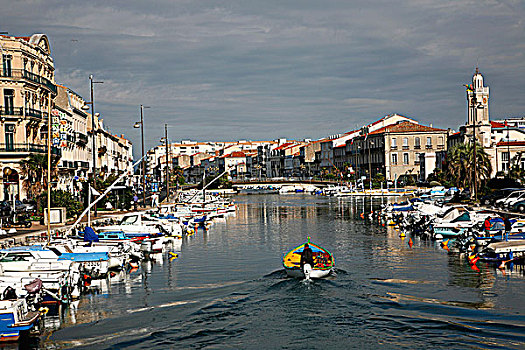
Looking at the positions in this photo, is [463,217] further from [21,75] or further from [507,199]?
[21,75]

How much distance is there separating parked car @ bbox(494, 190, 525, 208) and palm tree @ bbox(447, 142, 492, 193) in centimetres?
893

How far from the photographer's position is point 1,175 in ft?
211

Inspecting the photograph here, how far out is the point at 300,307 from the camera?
2953 centimetres

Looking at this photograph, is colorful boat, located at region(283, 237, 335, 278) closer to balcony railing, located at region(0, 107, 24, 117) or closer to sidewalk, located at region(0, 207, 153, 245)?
sidewalk, located at region(0, 207, 153, 245)

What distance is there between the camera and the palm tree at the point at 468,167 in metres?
86.6

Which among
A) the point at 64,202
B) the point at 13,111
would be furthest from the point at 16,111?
the point at 64,202

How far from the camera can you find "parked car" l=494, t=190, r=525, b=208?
67713 mm

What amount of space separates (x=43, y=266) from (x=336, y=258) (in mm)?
20481

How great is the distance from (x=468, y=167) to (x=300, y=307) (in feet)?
211

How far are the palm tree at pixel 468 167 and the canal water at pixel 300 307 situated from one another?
42.6 metres

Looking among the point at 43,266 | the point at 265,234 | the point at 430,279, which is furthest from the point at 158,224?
the point at 430,279

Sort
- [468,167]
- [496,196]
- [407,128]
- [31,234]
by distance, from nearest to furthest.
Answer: [31,234] → [496,196] → [468,167] → [407,128]

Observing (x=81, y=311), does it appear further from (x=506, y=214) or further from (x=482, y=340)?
(x=506, y=214)

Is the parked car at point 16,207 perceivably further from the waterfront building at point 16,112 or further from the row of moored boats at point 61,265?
the row of moored boats at point 61,265
